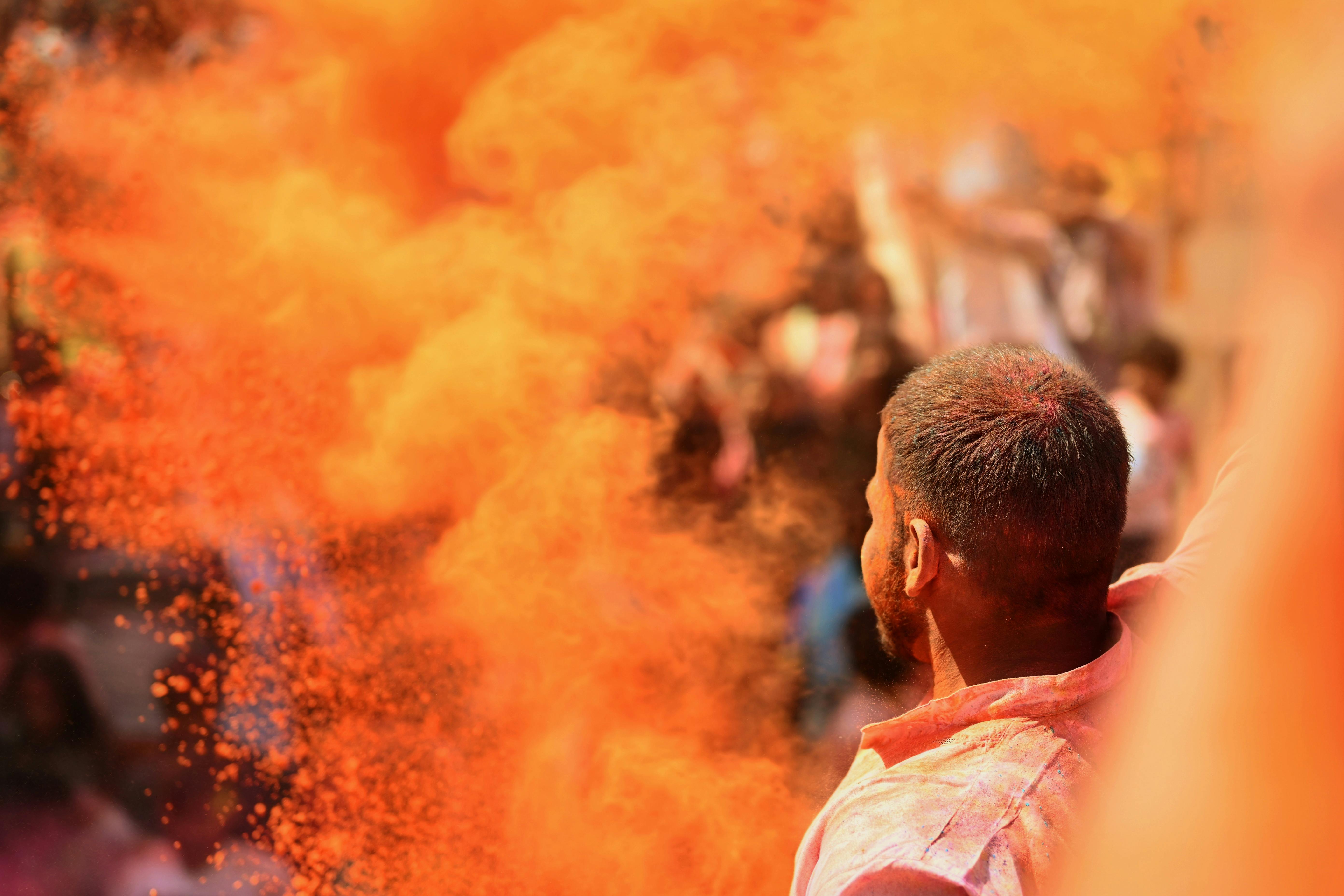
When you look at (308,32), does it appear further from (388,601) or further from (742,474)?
(742,474)

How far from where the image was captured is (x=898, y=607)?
4.64 ft

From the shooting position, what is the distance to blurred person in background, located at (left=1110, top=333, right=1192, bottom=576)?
14.2 ft

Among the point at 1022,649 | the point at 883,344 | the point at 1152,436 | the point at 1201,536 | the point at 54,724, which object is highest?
the point at 1022,649

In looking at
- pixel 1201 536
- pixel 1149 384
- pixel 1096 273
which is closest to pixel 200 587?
pixel 1201 536

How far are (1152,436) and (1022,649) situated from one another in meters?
3.86

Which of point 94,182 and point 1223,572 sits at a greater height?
point 94,182

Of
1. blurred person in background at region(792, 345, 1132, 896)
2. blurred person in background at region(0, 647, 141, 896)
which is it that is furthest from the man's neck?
blurred person in background at region(0, 647, 141, 896)

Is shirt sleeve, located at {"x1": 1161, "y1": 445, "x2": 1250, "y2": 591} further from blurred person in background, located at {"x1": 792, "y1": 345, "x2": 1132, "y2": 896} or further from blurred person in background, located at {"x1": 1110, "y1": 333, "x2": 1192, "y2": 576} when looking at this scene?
blurred person in background, located at {"x1": 1110, "y1": 333, "x2": 1192, "y2": 576}

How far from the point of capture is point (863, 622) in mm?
3172

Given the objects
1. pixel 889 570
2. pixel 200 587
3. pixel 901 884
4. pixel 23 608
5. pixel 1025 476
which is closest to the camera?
pixel 901 884

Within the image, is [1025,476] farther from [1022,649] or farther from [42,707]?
[42,707]

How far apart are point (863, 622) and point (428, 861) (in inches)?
59.3

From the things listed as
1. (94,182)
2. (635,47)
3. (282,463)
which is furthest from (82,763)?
(635,47)

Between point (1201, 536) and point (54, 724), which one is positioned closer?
point (1201, 536)
